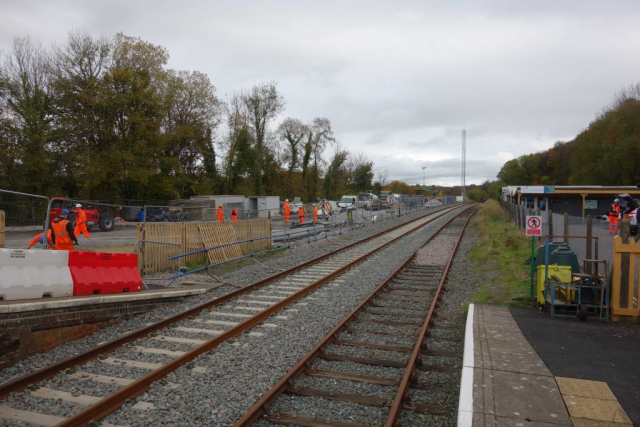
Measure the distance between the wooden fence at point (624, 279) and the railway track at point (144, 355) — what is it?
6.04 m

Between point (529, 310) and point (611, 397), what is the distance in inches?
161

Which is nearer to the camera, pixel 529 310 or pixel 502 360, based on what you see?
pixel 502 360

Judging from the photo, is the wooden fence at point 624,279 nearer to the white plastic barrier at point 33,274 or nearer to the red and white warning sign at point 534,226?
the red and white warning sign at point 534,226

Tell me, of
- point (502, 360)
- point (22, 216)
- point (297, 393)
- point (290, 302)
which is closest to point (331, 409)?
point (297, 393)

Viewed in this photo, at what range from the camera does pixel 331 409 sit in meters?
4.66

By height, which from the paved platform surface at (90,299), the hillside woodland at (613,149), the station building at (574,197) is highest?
the hillside woodland at (613,149)

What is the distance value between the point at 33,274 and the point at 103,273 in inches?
56.7

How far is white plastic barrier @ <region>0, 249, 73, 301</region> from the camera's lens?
6.61m

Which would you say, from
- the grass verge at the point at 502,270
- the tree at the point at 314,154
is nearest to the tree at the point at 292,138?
the tree at the point at 314,154

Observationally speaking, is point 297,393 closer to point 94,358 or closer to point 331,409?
point 331,409

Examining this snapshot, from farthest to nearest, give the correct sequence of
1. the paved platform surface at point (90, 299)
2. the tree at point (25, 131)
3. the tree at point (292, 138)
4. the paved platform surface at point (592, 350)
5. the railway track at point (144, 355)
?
the tree at point (292, 138)
the tree at point (25, 131)
the paved platform surface at point (90, 299)
the paved platform surface at point (592, 350)
the railway track at point (144, 355)

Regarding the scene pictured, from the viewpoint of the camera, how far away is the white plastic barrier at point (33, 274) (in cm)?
661

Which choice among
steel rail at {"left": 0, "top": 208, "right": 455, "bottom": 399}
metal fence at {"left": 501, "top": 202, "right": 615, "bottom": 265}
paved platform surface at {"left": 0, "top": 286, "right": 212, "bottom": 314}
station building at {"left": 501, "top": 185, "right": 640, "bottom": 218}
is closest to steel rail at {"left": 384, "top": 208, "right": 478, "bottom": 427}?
metal fence at {"left": 501, "top": 202, "right": 615, "bottom": 265}

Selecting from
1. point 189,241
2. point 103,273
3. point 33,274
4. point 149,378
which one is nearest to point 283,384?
point 149,378
